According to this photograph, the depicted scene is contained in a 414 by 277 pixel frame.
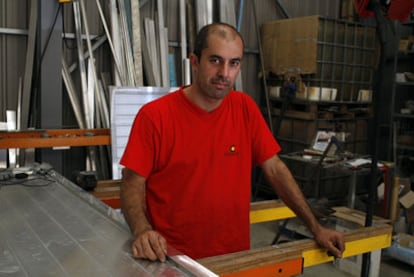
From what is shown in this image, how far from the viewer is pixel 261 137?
1756 mm

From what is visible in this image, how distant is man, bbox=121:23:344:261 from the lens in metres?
1.54

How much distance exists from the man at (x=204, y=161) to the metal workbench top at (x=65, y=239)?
15cm

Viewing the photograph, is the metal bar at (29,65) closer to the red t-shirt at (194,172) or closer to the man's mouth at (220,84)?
the red t-shirt at (194,172)

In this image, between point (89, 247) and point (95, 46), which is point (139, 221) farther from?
point (95, 46)

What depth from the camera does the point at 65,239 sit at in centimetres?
129

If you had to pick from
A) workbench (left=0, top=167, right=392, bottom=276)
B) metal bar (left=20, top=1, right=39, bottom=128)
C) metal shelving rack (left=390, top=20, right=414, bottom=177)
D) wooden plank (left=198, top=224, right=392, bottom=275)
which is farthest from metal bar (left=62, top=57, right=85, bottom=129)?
metal shelving rack (left=390, top=20, right=414, bottom=177)

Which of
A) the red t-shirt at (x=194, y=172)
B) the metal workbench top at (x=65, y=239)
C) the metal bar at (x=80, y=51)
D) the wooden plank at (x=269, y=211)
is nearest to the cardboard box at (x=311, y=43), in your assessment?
the metal bar at (x=80, y=51)

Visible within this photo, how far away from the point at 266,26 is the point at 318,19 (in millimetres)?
847

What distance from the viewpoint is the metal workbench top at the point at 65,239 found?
1.10m

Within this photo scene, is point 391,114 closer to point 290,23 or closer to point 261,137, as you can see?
point 290,23

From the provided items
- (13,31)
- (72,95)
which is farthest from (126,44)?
(13,31)

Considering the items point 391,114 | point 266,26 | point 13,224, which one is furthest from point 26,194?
point 391,114

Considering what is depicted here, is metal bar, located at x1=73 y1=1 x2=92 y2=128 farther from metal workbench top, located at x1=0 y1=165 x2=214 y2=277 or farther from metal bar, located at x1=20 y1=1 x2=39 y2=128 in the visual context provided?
metal workbench top, located at x1=0 y1=165 x2=214 y2=277

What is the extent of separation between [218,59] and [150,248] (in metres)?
0.71
